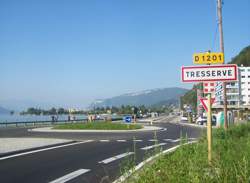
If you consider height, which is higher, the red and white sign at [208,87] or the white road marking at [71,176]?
the red and white sign at [208,87]

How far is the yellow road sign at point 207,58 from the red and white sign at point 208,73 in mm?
151

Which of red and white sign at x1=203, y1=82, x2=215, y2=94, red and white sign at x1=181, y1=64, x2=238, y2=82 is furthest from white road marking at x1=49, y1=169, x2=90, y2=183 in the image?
red and white sign at x1=203, y1=82, x2=215, y2=94

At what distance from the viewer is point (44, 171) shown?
10.3 metres

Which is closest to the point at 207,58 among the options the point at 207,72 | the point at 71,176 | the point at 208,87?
the point at 207,72

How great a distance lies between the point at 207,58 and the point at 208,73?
1.28 feet

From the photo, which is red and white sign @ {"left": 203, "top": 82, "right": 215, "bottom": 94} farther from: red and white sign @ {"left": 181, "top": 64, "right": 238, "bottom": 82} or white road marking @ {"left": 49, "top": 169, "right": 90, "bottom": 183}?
white road marking @ {"left": 49, "top": 169, "right": 90, "bottom": 183}

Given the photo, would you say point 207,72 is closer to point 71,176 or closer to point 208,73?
point 208,73

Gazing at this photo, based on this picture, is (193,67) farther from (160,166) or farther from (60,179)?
(60,179)

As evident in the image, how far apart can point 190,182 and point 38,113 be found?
142844 millimetres

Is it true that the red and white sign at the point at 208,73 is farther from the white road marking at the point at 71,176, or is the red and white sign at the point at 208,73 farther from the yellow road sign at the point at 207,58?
the white road marking at the point at 71,176

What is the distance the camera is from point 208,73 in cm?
950

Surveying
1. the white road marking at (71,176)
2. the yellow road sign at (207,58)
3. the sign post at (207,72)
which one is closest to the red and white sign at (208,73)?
the sign post at (207,72)

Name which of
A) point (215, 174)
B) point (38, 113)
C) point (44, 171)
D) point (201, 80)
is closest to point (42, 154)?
point (44, 171)

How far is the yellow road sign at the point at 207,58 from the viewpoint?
952cm
